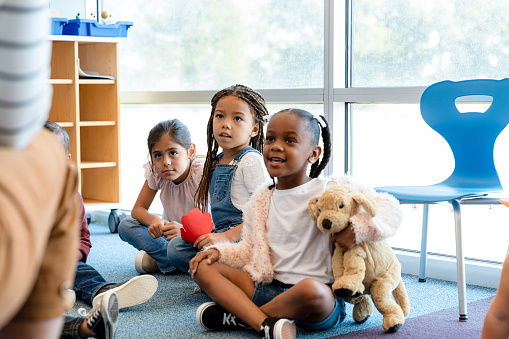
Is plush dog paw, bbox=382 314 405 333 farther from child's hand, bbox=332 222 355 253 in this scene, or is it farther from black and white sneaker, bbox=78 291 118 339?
black and white sneaker, bbox=78 291 118 339

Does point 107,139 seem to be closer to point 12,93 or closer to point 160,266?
point 160,266

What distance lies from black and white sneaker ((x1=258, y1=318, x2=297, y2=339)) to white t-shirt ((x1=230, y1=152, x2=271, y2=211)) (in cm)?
53

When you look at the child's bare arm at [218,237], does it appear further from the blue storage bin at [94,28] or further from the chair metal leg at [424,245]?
the blue storage bin at [94,28]

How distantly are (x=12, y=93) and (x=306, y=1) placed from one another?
7.02 ft

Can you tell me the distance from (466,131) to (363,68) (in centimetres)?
63

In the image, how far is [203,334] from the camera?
1.67m

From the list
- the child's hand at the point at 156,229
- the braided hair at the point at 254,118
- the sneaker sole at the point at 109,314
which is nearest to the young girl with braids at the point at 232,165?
the braided hair at the point at 254,118

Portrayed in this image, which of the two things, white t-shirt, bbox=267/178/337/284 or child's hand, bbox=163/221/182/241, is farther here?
child's hand, bbox=163/221/182/241

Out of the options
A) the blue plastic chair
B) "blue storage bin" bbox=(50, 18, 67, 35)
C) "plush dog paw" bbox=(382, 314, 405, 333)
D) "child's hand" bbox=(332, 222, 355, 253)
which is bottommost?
"plush dog paw" bbox=(382, 314, 405, 333)

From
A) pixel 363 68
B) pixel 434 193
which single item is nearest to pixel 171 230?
pixel 434 193

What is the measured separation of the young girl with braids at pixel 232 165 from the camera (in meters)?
2.04

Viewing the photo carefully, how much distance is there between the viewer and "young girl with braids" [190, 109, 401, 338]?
5.24ft

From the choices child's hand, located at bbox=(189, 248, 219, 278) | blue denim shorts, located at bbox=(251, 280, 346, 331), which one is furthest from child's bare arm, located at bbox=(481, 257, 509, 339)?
child's hand, located at bbox=(189, 248, 219, 278)

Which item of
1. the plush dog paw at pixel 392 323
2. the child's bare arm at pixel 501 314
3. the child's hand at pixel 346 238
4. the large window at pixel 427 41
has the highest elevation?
the large window at pixel 427 41
